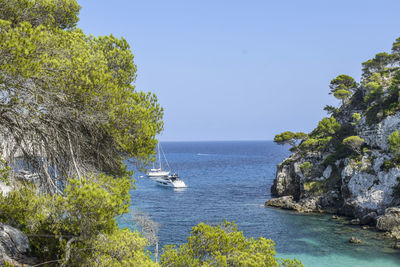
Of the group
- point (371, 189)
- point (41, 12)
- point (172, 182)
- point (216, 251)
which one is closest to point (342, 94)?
point (371, 189)

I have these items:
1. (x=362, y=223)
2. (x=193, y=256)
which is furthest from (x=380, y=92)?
(x=193, y=256)

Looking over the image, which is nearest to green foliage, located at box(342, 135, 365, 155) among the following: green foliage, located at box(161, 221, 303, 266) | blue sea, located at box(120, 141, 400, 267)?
blue sea, located at box(120, 141, 400, 267)

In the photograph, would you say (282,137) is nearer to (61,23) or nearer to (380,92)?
(380,92)

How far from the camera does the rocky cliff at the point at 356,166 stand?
38031mm

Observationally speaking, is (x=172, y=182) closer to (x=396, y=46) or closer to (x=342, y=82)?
(x=342, y=82)

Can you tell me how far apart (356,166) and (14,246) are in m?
42.0

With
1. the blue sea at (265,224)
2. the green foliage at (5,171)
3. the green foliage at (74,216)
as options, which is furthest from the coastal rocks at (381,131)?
the green foliage at (5,171)

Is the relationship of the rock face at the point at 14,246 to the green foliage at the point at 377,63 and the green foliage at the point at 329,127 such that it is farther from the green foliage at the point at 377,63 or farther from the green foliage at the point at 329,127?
the green foliage at the point at 377,63

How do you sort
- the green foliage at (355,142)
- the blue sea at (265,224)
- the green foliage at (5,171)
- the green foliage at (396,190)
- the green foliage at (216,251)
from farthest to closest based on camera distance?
1. the green foliage at (355,142)
2. the green foliage at (396,190)
3. the blue sea at (265,224)
4. the green foliage at (216,251)
5. the green foliage at (5,171)

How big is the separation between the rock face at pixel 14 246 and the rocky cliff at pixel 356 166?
3397cm

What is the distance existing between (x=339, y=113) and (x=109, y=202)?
57482 mm

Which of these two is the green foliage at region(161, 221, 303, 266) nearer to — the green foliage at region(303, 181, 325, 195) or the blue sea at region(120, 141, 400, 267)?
the blue sea at region(120, 141, 400, 267)

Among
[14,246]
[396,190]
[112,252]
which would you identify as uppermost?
[14,246]

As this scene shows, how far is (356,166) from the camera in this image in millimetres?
42562
